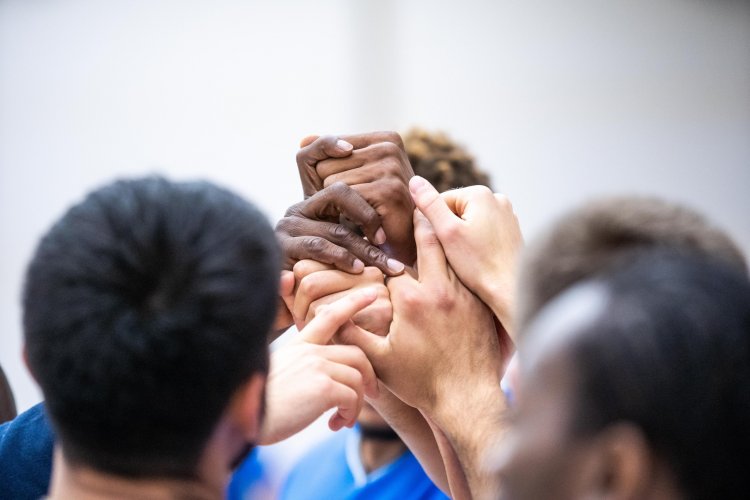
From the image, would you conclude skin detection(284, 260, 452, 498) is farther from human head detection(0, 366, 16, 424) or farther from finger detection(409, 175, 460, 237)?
human head detection(0, 366, 16, 424)

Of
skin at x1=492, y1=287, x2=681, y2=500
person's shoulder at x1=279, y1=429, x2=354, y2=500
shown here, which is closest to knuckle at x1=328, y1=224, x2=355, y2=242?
skin at x1=492, y1=287, x2=681, y2=500

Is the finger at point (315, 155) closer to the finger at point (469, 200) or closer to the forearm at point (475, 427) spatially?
the finger at point (469, 200)

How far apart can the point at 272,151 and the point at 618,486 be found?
317 cm

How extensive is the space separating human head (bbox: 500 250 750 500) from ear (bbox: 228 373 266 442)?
0.30m

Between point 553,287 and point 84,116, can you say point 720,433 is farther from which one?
point 84,116

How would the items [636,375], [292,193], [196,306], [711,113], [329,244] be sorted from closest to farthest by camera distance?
[636,375] → [196,306] → [329,244] → [292,193] → [711,113]

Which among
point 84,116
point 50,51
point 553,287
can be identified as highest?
point 553,287

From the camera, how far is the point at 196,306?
0.79 metres

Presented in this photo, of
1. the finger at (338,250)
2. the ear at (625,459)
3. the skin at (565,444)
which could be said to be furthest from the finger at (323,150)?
the ear at (625,459)

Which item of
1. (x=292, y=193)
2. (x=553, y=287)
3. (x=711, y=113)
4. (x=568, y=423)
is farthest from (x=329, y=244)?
(x=711, y=113)

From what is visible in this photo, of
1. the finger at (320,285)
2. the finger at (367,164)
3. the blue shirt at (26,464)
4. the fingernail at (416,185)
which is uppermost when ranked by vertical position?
the finger at (367,164)

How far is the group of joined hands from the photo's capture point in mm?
1294

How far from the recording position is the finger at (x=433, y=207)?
1.39 m

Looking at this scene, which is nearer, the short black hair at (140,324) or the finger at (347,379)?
the short black hair at (140,324)
